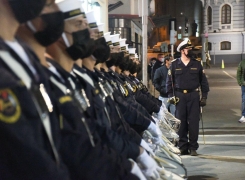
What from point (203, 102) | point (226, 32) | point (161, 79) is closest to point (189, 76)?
point (203, 102)

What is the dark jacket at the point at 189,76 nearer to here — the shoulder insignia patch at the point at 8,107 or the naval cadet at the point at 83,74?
the naval cadet at the point at 83,74

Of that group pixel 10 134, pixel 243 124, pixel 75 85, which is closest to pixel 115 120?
pixel 75 85

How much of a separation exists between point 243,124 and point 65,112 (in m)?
10.3

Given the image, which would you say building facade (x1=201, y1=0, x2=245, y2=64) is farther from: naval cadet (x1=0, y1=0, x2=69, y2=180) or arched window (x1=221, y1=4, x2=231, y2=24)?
naval cadet (x1=0, y1=0, x2=69, y2=180)

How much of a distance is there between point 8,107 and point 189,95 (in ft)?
21.4

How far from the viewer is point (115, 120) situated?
10.4 ft

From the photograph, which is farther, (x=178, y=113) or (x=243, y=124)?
(x=243, y=124)

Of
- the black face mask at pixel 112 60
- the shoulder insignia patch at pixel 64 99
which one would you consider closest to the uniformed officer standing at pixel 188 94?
the black face mask at pixel 112 60

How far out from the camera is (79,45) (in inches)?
108

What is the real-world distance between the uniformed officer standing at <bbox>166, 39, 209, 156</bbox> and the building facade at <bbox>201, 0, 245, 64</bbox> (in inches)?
2056

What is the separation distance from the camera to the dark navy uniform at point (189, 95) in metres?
7.93

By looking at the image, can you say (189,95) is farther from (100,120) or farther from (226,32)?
(226,32)

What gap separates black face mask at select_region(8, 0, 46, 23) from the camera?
5.97ft

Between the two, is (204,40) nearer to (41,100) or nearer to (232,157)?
→ (232,157)
